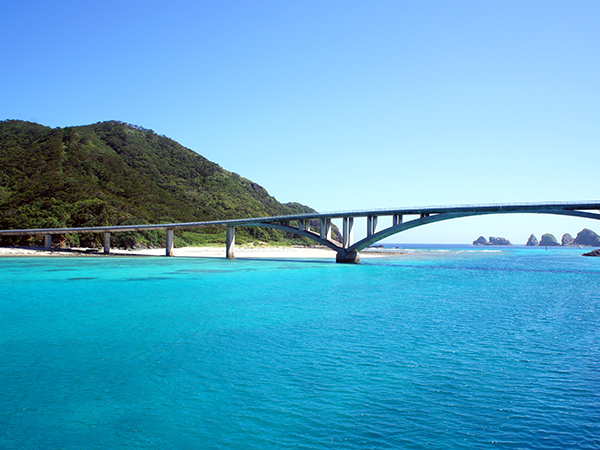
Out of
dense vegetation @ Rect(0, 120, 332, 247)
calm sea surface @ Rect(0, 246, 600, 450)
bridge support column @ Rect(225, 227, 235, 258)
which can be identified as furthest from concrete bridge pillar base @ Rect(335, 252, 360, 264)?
dense vegetation @ Rect(0, 120, 332, 247)

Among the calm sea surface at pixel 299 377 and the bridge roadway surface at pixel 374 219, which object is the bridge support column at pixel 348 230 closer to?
the bridge roadway surface at pixel 374 219

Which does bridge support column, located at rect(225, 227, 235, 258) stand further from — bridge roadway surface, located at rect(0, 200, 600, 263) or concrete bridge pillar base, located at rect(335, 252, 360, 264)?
concrete bridge pillar base, located at rect(335, 252, 360, 264)

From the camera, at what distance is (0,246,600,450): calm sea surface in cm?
758

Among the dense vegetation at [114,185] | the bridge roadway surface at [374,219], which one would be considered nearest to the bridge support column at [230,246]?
the bridge roadway surface at [374,219]

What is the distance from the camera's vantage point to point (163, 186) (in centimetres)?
12775

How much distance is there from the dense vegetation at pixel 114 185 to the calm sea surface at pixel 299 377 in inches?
2850

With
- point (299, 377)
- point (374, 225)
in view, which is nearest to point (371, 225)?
point (374, 225)

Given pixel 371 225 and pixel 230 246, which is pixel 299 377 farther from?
pixel 230 246

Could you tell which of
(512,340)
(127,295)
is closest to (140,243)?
(127,295)

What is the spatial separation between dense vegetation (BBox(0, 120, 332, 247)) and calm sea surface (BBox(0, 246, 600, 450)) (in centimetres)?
7239

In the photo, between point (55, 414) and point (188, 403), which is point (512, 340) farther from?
point (55, 414)

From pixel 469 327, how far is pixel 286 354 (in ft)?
26.9

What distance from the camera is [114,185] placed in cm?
10881

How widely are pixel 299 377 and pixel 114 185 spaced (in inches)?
4363
